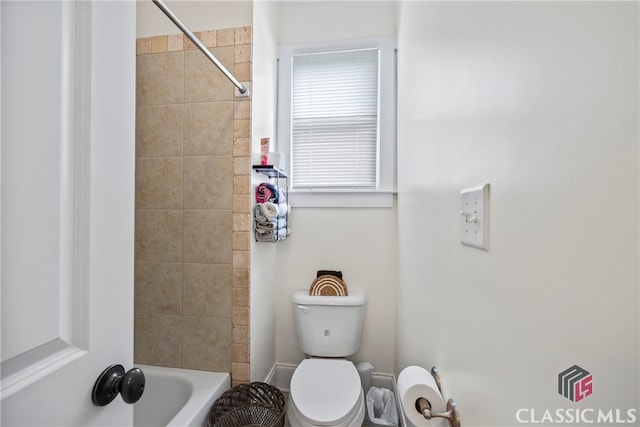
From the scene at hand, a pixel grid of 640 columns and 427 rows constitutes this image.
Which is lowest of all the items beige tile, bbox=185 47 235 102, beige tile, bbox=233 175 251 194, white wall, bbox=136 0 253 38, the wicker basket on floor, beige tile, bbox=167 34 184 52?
the wicker basket on floor

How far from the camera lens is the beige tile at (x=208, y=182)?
147cm

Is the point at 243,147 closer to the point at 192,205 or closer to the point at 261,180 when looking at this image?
the point at 261,180

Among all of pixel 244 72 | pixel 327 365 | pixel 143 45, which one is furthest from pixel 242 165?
pixel 327 365

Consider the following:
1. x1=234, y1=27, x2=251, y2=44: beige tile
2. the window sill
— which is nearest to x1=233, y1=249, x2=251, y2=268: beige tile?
the window sill

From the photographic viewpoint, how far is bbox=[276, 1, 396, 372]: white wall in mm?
1815

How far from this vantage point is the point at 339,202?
1841 millimetres

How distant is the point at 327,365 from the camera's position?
149 cm

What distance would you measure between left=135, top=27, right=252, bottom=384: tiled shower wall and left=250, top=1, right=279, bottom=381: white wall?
7 centimetres

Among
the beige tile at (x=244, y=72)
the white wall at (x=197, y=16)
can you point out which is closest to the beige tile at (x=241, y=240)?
the beige tile at (x=244, y=72)

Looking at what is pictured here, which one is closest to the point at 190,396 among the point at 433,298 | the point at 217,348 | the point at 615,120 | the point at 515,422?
the point at 217,348

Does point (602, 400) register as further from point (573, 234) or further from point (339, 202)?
point (339, 202)

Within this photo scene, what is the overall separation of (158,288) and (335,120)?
4.77ft

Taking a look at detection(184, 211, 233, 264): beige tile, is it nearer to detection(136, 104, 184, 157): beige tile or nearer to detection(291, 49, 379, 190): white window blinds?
detection(136, 104, 184, 157): beige tile

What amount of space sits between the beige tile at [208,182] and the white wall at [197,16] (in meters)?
0.69
